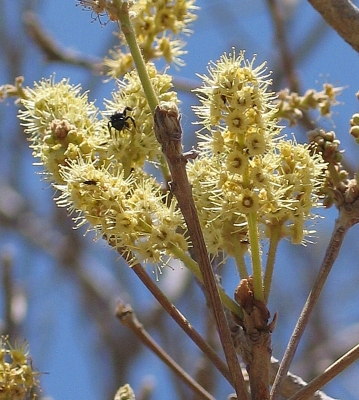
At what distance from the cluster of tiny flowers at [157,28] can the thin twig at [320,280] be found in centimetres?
84

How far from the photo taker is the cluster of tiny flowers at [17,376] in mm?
1919

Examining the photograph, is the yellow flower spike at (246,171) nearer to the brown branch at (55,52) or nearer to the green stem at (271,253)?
the green stem at (271,253)

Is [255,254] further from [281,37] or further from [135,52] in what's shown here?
[281,37]

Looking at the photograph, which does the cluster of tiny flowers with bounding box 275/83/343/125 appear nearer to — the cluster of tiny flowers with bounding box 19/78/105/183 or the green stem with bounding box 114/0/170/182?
the cluster of tiny flowers with bounding box 19/78/105/183

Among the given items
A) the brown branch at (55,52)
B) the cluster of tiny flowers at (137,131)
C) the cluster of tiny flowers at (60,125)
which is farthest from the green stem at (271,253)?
the brown branch at (55,52)

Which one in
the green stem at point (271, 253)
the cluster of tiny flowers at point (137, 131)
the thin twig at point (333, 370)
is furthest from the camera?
the cluster of tiny flowers at point (137, 131)

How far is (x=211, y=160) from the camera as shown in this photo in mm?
1772

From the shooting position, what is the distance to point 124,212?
1718 millimetres

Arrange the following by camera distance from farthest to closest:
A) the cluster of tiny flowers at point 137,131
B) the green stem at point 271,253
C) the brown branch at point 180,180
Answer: the cluster of tiny flowers at point 137,131, the green stem at point 271,253, the brown branch at point 180,180

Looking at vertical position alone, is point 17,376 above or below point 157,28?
below

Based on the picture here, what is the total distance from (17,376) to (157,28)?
3.65 feet

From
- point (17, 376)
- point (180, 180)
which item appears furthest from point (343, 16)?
point (17, 376)

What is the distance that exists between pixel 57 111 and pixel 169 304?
0.63 meters

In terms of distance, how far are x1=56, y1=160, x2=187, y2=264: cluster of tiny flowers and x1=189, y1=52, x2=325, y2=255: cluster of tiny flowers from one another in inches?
3.8
